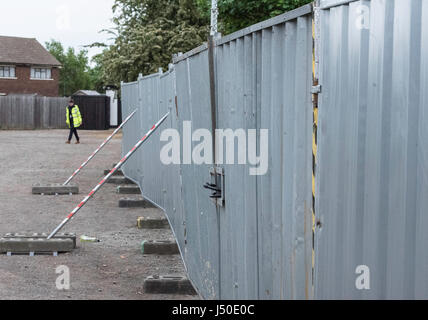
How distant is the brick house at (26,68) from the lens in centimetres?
6712

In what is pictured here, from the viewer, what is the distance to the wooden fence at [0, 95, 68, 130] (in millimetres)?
48188

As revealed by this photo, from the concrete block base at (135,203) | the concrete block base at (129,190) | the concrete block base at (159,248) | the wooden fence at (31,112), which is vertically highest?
the wooden fence at (31,112)

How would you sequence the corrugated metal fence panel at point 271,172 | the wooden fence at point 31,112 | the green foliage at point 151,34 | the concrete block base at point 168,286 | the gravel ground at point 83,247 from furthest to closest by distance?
the wooden fence at point 31,112 < the green foliage at point 151,34 < the gravel ground at point 83,247 < the concrete block base at point 168,286 < the corrugated metal fence panel at point 271,172

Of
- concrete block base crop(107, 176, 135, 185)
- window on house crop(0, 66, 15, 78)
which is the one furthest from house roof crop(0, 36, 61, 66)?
concrete block base crop(107, 176, 135, 185)

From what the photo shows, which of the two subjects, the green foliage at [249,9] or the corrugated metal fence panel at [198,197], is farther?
the green foliage at [249,9]

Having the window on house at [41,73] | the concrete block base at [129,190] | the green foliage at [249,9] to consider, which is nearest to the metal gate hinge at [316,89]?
the concrete block base at [129,190]

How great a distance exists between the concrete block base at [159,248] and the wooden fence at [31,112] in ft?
134

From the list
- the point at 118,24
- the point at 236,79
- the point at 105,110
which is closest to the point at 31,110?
the point at 105,110

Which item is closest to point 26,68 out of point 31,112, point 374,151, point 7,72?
point 7,72

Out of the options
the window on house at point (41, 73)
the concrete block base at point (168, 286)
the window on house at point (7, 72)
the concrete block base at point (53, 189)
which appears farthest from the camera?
the window on house at point (41, 73)

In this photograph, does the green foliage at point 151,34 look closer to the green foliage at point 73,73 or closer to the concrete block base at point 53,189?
the concrete block base at point 53,189

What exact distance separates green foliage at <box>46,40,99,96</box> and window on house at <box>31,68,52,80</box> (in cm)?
3700

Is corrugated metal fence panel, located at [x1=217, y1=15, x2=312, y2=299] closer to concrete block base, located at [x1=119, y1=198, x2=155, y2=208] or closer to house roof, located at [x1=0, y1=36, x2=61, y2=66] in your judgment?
concrete block base, located at [x1=119, y1=198, x2=155, y2=208]

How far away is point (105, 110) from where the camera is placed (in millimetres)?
50562
